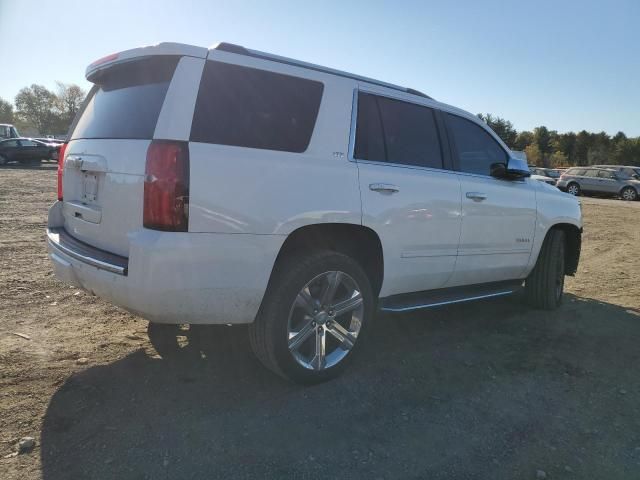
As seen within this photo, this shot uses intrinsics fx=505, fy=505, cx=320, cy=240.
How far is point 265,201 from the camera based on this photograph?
112 inches

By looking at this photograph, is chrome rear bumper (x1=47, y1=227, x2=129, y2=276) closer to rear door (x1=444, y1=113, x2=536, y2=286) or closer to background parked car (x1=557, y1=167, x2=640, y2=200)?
rear door (x1=444, y1=113, x2=536, y2=286)

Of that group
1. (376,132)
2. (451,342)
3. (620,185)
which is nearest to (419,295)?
(451,342)

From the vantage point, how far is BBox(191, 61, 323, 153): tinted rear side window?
2.77m

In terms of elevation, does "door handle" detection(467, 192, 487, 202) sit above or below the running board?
above

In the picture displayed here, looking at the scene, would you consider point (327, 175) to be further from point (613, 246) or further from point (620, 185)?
point (620, 185)

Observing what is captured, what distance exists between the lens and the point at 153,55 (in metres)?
2.91

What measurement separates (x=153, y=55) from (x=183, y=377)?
203 cm

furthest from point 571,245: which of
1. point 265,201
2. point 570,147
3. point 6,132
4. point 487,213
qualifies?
point 570,147

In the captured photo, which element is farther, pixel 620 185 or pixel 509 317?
pixel 620 185

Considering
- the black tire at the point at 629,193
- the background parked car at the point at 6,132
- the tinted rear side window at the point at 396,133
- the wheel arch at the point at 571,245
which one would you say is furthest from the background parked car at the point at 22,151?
the black tire at the point at 629,193

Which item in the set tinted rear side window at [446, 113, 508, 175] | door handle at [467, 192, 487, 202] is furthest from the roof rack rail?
door handle at [467, 192, 487, 202]

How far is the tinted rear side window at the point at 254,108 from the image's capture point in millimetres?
2770

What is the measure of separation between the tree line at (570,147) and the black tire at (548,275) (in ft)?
225

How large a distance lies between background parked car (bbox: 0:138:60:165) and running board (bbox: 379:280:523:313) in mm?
29578
